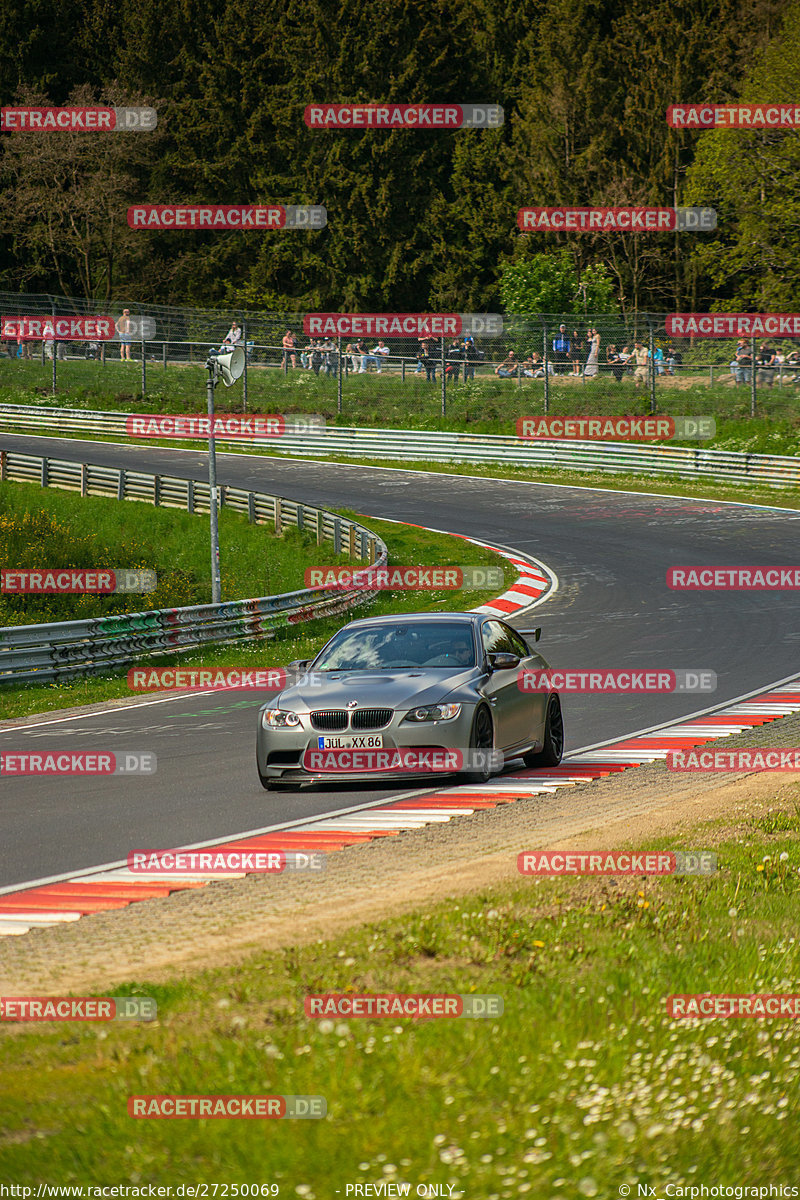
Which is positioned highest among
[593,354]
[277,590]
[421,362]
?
[593,354]

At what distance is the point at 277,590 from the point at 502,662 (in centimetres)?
2024

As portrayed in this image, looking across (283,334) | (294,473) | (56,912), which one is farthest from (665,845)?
(283,334)

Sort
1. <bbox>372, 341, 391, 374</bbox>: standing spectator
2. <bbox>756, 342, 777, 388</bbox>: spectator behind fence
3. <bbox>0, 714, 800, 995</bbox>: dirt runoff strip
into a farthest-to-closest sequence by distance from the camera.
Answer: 1. <bbox>372, 341, 391, 374</bbox>: standing spectator
2. <bbox>756, 342, 777, 388</bbox>: spectator behind fence
3. <bbox>0, 714, 800, 995</bbox>: dirt runoff strip

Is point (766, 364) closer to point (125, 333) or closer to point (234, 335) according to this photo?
point (234, 335)

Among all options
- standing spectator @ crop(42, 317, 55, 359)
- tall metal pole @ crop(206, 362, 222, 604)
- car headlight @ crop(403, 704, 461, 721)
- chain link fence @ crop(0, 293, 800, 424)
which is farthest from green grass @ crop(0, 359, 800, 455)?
car headlight @ crop(403, 704, 461, 721)

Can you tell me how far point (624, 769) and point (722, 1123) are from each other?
8.98 metres

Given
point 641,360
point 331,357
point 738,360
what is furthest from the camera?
point 331,357

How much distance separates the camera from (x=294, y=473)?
47469 mm

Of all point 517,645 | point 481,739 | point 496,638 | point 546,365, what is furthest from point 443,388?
point 481,739

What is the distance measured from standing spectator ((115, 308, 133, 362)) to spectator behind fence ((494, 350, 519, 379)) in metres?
15.4

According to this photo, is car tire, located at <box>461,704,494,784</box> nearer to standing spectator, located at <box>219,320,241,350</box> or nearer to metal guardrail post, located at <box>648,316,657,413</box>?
metal guardrail post, located at <box>648,316,657,413</box>

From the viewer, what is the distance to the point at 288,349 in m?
51.5

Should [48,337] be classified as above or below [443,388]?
above

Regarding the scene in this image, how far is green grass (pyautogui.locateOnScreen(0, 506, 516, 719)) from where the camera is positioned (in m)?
20.4
